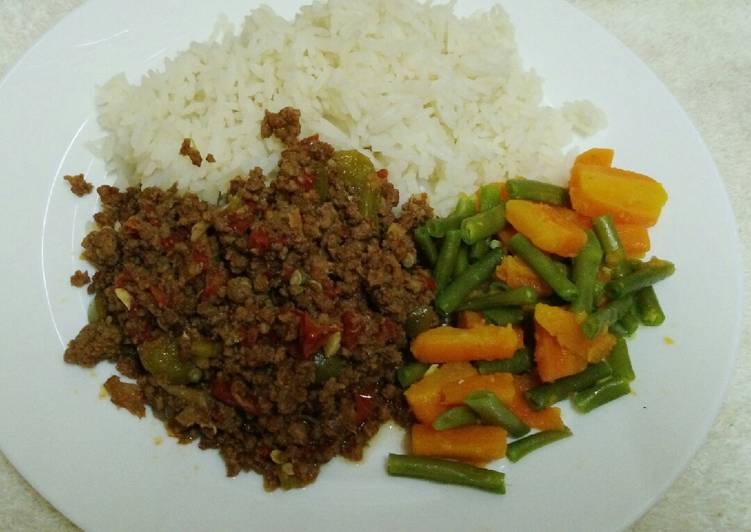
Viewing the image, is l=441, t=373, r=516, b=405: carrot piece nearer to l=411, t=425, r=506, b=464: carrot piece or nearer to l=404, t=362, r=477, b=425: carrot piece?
l=404, t=362, r=477, b=425: carrot piece

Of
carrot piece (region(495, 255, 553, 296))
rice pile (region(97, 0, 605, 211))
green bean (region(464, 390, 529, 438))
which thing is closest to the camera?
green bean (region(464, 390, 529, 438))

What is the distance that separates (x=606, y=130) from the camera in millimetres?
3535

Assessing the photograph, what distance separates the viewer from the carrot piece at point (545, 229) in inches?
118

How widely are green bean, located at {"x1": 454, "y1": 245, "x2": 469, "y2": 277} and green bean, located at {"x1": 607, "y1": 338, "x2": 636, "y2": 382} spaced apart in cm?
80

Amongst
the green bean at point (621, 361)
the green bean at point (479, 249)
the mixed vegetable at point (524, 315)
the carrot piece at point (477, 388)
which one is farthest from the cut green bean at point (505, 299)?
the green bean at point (621, 361)

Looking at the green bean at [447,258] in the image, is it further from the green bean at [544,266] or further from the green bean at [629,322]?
the green bean at [629,322]

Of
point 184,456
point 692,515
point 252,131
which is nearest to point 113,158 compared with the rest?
point 252,131

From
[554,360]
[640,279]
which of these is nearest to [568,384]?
[554,360]

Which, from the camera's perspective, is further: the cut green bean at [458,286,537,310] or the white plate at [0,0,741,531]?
the cut green bean at [458,286,537,310]

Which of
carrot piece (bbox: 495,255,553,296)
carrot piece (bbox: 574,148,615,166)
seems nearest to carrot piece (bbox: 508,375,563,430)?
carrot piece (bbox: 495,255,553,296)

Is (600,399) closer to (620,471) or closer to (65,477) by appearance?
(620,471)

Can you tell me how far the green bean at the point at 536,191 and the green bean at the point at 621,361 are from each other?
768 millimetres

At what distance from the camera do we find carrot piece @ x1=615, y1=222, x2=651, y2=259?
3.18 meters

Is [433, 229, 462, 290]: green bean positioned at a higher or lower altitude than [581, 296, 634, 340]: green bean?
higher
